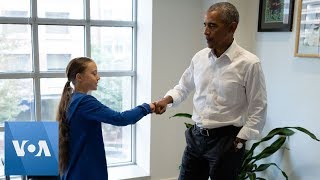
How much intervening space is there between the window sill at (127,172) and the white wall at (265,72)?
123 millimetres

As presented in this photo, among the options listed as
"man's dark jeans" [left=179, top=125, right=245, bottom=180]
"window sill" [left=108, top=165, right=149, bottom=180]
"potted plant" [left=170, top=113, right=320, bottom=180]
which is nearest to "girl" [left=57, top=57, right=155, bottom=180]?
"man's dark jeans" [left=179, top=125, right=245, bottom=180]

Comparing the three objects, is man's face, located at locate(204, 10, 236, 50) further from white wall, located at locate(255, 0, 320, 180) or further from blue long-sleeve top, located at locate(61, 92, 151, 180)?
white wall, located at locate(255, 0, 320, 180)

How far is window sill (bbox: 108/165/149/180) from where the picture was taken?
310cm

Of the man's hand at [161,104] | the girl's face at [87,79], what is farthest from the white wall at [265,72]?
the girl's face at [87,79]

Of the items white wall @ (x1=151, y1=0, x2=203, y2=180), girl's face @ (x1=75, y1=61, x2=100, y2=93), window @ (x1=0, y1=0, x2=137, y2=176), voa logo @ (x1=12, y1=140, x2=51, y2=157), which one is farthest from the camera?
white wall @ (x1=151, y1=0, x2=203, y2=180)

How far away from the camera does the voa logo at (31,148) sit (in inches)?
94.5

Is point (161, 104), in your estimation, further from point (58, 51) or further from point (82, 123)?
point (58, 51)

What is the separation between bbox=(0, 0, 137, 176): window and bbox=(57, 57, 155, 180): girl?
3.72 feet

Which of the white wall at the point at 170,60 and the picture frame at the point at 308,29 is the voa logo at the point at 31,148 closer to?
the white wall at the point at 170,60

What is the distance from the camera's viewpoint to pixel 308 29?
2176 mm

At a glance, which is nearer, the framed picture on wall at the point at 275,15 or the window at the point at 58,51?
the framed picture on wall at the point at 275,15

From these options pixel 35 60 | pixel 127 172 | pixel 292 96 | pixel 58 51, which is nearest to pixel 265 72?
pixel 292 96

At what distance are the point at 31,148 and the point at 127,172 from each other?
104 cm

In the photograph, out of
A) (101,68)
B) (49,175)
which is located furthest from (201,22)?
(49,175)
